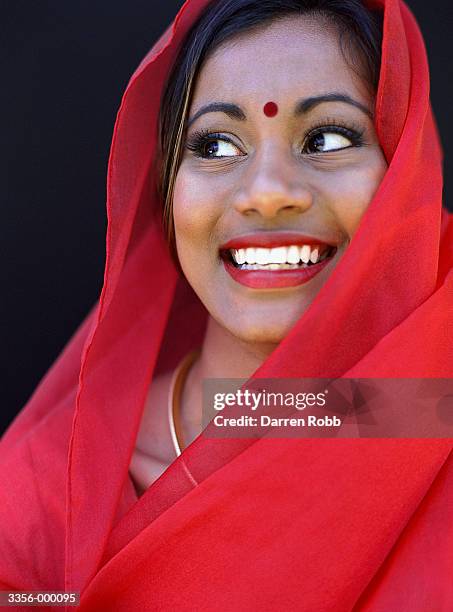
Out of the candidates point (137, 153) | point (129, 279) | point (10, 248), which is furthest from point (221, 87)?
point (10, 248)

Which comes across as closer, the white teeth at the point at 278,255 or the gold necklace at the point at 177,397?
the white teeth at the point at 278,255

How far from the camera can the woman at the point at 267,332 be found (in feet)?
3.79

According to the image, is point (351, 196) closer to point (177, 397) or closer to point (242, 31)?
point (242, 31)

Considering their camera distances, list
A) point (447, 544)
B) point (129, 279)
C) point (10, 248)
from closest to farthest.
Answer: point (447, 544) → point (129, 279) → point (10, 248)

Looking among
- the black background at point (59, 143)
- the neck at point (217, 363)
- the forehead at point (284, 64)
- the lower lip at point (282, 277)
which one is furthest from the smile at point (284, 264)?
the black background at point (59, 143)

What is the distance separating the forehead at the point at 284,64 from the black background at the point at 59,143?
864 millimetres

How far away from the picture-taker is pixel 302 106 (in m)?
1.29

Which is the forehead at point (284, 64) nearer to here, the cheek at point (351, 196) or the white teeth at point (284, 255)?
the cheek at point (351, 196)

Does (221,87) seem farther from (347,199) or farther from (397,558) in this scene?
(397,558)

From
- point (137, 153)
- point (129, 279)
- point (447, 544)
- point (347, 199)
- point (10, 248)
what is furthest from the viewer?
point (10, 248)

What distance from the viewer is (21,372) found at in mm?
2219

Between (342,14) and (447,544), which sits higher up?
(342,14)

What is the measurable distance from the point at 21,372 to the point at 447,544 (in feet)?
4.67

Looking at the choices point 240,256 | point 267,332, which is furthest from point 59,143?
point 267,332
